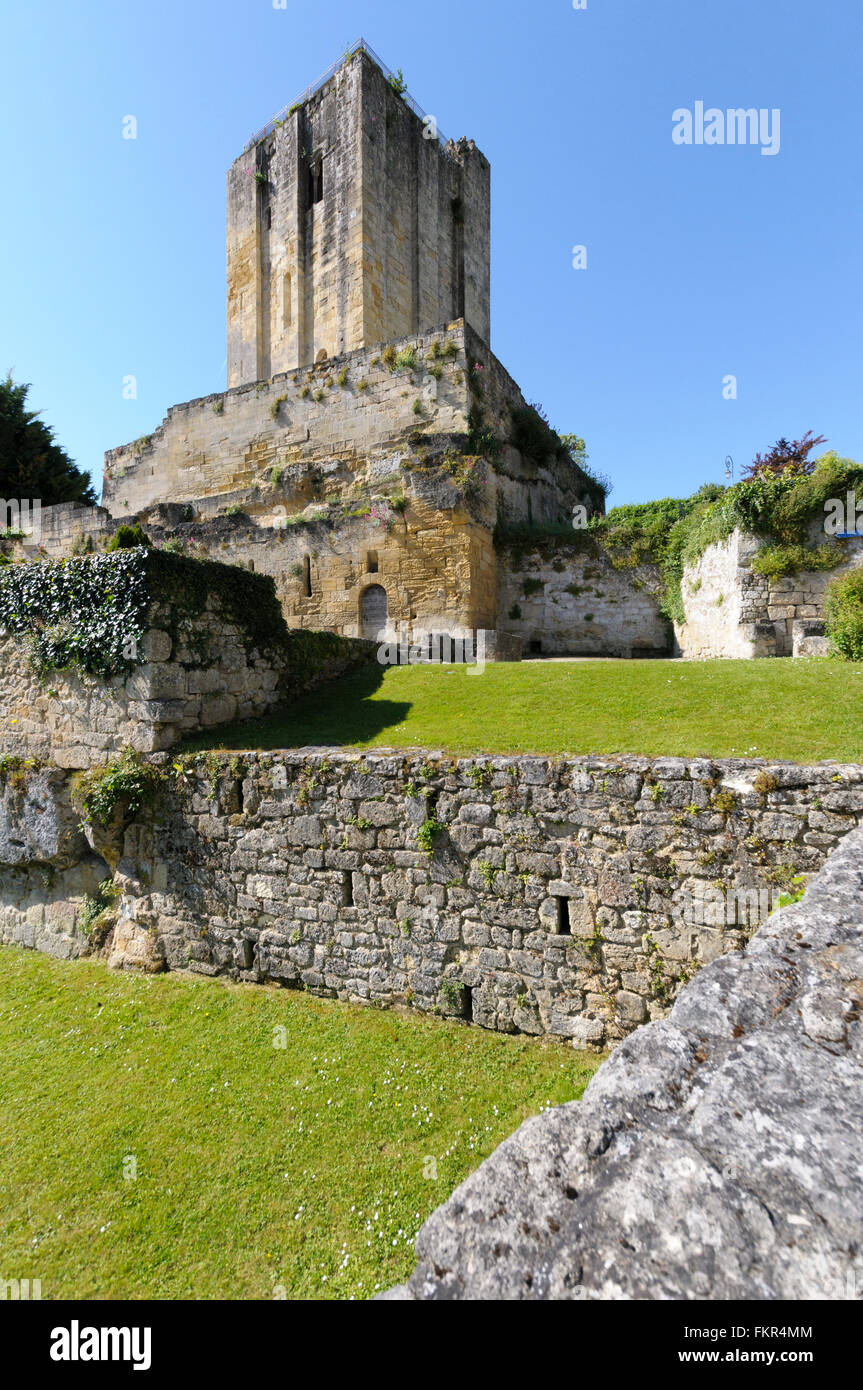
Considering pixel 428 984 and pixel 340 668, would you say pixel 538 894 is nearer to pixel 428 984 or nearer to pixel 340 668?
pixel 428 984

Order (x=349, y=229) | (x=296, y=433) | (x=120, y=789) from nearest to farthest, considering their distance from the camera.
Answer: (x=120, y=789), (x=296, y=433), (x=349, y=229)

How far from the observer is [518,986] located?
17.2 feet

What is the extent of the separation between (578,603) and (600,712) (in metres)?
8.71

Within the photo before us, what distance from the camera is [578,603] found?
15023 millimetres

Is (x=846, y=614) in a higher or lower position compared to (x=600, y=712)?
A: higher

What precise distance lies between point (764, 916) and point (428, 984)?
2.98m

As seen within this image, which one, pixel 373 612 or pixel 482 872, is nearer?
pixel 482 872

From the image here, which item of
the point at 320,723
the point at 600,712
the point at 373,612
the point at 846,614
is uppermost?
the point at 373,612

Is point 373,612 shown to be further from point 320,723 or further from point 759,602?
point 759,602

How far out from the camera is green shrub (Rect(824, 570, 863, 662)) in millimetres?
9359

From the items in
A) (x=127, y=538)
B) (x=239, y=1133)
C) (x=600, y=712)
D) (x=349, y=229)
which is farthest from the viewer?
(x=349, y=229)

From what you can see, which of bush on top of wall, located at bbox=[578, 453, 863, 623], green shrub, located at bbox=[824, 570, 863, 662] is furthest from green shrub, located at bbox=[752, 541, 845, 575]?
green shrub, located at bbox=[824, 570, 863, 662]

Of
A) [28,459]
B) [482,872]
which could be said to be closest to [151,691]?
[482,872]
